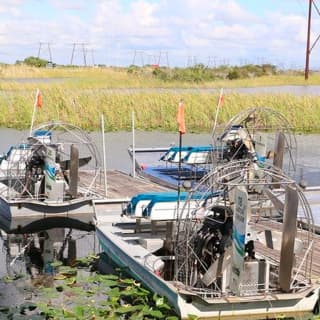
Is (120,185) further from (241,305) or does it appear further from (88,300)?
(241,305)

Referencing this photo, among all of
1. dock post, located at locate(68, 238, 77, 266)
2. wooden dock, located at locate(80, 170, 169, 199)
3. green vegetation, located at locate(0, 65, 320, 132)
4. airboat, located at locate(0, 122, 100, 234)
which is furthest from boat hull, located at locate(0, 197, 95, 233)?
green vegetation, located at locate(0, 65, 320, 132)

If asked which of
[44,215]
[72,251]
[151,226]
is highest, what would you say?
[151,226]

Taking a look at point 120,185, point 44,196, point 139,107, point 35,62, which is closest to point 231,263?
point 44,196

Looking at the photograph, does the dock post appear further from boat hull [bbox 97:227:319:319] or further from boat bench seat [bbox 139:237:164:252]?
boat hull [bbox 97:227:319:319]

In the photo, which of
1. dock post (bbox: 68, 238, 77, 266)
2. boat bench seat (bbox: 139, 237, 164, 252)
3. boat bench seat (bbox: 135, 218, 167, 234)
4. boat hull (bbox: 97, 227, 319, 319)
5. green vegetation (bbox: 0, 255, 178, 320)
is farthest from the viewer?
dock post (bbox: 68, 238, 77, 266)

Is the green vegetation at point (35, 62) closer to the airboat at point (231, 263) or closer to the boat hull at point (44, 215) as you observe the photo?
the boat hull at point (44, 215)

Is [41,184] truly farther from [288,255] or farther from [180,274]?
[288,255]

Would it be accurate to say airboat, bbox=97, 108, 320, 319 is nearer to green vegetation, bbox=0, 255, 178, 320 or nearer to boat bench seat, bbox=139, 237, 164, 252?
green vegetation, bbox=0, 255, 178, 320

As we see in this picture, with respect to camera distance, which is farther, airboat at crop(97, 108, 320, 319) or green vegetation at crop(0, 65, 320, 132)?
green vegetation at crop(0, 65, 320, 132)

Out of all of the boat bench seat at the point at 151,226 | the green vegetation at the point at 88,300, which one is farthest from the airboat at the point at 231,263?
the boat bench seat at the point at 151,226

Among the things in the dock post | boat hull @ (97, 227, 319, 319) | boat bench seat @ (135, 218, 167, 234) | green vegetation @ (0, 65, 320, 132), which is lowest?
the dock post

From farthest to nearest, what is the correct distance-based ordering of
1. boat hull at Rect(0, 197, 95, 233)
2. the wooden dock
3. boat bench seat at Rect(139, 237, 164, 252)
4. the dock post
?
the wooden dock < boat hull at Rect(0, 197, 95, 233) < the dock post < boat bench seat at Rect(139, 237, 164, 252)

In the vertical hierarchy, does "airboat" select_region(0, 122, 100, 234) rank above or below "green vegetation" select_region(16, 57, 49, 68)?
below

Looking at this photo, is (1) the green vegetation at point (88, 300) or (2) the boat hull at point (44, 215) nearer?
(1) the green vegetation at point (88, 300)
